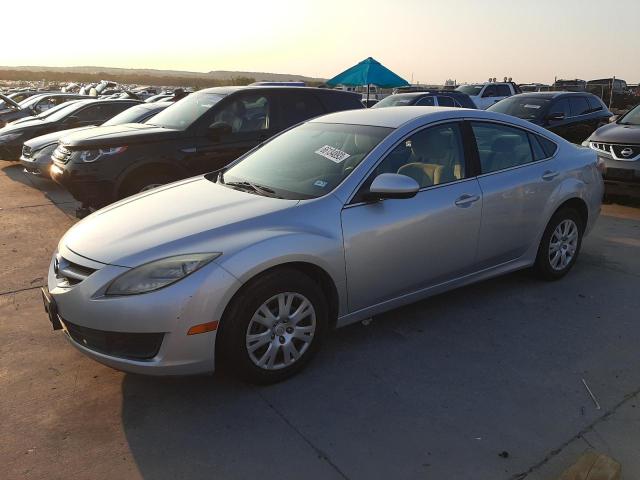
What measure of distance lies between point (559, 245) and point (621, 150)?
400cm

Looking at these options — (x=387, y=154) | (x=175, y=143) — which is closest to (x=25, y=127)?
(x=175, y=143)

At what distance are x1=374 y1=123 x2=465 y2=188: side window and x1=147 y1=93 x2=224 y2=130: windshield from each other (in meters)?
3.61

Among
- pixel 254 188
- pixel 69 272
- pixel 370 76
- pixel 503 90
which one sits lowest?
pixel 69 272

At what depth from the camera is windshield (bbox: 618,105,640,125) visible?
8.59 meters

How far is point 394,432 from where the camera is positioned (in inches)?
109

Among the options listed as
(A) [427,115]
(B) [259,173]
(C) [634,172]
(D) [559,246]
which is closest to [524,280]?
(D) [559,246]

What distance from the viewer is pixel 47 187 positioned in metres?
9.95

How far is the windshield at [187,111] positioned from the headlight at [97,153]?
0.74m

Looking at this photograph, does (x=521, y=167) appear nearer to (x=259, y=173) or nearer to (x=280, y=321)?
(x=259, y=173)

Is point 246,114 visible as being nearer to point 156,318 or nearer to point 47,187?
point 156,318

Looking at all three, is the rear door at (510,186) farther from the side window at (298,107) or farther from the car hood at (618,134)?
the car hood at (618,134)

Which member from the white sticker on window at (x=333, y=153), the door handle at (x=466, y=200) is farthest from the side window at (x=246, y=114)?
the door handle at (x=466, y=200)

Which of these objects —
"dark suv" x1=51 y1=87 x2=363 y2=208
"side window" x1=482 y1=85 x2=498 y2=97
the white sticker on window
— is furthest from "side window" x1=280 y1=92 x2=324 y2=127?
"side window" x1=482 y1=85 x2=498 y2=97

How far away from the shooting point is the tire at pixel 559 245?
4648 mm
